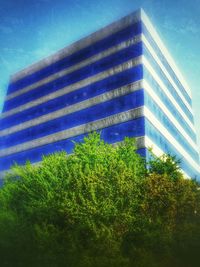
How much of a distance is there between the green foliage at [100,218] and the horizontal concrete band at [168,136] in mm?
11330

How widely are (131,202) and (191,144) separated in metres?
29.6

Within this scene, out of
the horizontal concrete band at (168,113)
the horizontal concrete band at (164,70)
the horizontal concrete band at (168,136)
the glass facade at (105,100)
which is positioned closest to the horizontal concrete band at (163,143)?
the glass facade at (105,100)

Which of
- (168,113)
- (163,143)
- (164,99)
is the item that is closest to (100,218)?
(163,143)

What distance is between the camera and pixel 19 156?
3788 centimetres

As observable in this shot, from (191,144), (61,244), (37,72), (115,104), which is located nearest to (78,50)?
(37,72)

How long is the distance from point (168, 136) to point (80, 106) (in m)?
11.5

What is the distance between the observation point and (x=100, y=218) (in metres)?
15.5

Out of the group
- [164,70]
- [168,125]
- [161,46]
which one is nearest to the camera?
[168,125]

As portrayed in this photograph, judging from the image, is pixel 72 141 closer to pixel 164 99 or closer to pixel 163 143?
pixel 163 143

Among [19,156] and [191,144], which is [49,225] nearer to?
[19,156]

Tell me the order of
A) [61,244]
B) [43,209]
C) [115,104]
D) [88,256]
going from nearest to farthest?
[88,256]
[61,244]
[43,209]
[115,104]

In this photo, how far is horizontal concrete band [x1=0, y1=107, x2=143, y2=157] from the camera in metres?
29.3

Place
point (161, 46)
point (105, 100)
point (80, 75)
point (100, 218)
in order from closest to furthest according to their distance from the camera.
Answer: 1. point (100, 218)
2. point (105, 100)
3. point (80, 75)
4. point (161, 46)

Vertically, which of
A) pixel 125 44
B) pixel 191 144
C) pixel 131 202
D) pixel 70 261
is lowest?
pixel 70 261
